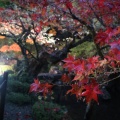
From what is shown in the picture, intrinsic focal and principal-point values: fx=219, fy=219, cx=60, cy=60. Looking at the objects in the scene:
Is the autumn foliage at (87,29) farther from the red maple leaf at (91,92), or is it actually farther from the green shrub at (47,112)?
the green shrub at (47,112)

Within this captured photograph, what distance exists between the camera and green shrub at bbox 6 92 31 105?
22.2 ft

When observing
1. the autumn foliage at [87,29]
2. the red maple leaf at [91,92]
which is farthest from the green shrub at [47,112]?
the red maple leaf at [91,92]

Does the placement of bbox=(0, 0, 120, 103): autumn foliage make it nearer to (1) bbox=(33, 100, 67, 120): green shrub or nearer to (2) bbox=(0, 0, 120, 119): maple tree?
(2) bbox=(0, 0, 120, 119): maple tree

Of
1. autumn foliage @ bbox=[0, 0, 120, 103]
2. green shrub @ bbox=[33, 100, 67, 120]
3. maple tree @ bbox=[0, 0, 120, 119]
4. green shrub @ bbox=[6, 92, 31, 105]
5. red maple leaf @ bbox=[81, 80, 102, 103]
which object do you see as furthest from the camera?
green shrub @ bbox=[6, 92, 31, 105]

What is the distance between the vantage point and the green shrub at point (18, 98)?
22.2 feet

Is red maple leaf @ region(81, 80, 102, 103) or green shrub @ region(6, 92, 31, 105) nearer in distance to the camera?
red maple leaf @ region(81, 80, 102, 103)

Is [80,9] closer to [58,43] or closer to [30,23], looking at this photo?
[30,23]

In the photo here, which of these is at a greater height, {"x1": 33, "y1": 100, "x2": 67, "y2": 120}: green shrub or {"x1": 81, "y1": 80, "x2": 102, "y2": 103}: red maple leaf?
{"x1": 33, "y1": 100, "x2": 67, "y2": 120}: green shrub

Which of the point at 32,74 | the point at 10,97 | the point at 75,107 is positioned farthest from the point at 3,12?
the point at 75,107

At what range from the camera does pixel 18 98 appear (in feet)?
22.4

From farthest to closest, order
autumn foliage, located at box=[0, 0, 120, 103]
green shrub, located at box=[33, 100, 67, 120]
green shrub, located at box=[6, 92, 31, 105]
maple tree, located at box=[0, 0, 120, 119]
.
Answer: green shrub, located at box=[6, 92, 31, 105] < green shrub, located at box=[33, 100, 67, 120] < maple tree, located at box=[0, 0, 120, 119] < autumn foliage, located at box=[0, 0, 120, 103]

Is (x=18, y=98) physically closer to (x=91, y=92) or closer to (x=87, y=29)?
(x=87, y=29)

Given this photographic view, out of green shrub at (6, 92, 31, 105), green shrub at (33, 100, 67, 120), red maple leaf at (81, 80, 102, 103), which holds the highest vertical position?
green shrub at (6, 92, 31, 105)

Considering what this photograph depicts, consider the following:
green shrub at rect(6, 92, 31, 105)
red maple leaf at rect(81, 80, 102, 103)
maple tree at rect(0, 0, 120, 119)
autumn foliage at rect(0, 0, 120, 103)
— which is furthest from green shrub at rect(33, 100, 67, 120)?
red maple leaf at rect(81, 80, 102, 103)
